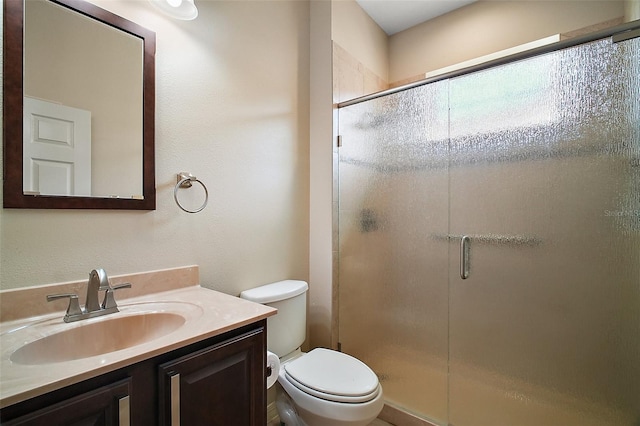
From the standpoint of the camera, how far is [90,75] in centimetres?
107

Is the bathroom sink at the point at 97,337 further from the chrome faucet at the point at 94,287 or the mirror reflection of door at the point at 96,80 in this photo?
the mirror reflection of door at the point at 96,80

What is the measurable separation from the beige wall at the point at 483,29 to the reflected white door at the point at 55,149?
2.38m

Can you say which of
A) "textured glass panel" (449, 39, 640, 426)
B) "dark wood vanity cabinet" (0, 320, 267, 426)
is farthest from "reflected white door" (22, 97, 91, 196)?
"textured glass panel" (449, 39, 640, 426)

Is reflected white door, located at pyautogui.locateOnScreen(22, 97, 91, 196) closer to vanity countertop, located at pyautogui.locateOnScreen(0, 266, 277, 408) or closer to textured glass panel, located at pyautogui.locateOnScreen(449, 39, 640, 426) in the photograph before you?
vanity countertop, located at pyautogui.locateOnScreen(0, 266, 277, 408)

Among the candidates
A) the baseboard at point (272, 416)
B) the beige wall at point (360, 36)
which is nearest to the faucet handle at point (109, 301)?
the baseboard at point (272, 416)

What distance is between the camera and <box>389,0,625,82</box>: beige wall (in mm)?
Answer: 1832

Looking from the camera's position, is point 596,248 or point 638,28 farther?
point 596,248

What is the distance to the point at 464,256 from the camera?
5.04 feet

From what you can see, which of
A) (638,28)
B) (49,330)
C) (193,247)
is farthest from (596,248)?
(49,330)

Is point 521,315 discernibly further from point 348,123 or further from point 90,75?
point 90,75

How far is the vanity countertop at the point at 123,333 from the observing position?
60 cm

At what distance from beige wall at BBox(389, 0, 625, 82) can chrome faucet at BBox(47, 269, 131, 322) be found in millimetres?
2581

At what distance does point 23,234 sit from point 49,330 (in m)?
0.33

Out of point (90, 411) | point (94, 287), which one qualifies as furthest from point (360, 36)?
point (90, 411)
